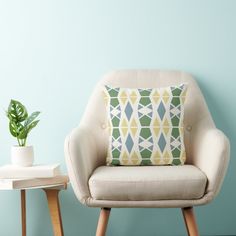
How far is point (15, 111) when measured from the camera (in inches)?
88.0

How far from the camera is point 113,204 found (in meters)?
1.94

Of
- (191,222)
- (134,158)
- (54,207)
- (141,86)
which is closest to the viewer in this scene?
(191,222)

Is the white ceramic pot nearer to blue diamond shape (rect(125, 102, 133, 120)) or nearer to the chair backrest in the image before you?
the chair backrest

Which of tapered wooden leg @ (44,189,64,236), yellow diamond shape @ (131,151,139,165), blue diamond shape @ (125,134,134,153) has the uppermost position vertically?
blue diamond shape @ (125,134,134,153)

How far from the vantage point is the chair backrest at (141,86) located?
234cm

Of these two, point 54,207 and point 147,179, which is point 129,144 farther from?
point 54,207

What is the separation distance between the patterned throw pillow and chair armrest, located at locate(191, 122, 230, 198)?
0.12 metres

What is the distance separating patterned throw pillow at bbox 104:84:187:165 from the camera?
7.17 ft

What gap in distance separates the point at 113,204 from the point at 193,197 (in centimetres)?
30

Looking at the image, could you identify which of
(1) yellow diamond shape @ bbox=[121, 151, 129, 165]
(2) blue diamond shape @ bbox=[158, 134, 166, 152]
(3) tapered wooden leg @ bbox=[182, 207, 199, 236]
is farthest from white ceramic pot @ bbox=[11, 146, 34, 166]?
(3) tapered wooden leg @ bbox=[182, 207, 199, 236]

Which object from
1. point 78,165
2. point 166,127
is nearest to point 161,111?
point 166,127

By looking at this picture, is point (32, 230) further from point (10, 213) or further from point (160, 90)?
point (160, 90)

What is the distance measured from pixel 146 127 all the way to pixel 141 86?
30 centimetres

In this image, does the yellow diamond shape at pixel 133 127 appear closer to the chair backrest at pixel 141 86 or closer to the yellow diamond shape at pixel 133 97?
the yellow diamond shape at pixel 133 97
